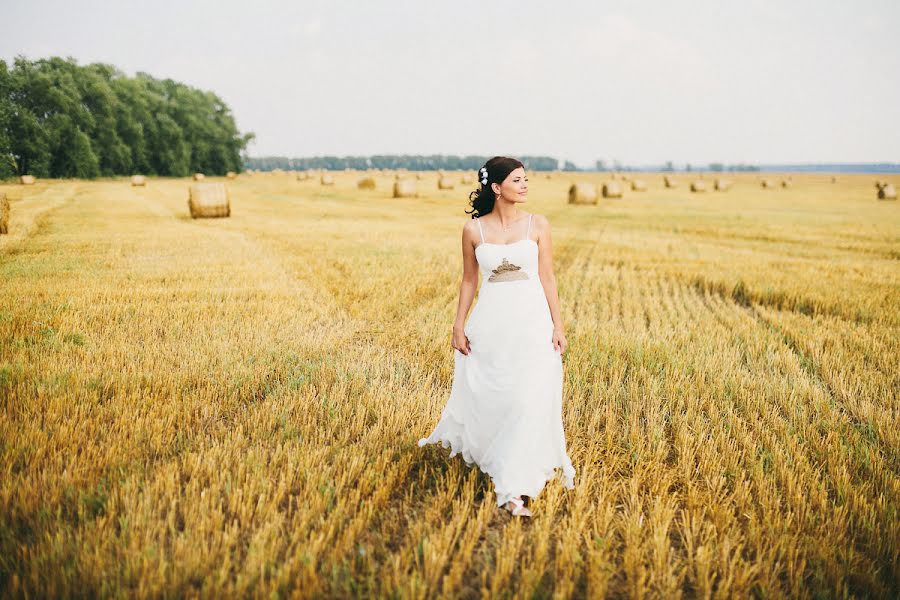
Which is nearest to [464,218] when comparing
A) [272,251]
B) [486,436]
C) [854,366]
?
[272,251]

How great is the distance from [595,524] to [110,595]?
2444 mm

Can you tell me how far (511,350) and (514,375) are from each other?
0.15m

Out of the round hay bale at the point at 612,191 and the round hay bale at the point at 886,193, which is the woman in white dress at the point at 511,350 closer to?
the round hay bale at the point at 612,191

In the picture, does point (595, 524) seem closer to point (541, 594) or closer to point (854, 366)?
point (541, 594)

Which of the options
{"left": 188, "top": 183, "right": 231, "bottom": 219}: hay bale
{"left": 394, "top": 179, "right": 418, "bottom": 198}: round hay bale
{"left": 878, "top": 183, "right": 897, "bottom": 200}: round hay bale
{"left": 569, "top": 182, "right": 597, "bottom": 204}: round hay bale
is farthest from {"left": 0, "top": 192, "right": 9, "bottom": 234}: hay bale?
{"left": 878, "top": 183, "right": 897, "bottom": 200}: round hay bale

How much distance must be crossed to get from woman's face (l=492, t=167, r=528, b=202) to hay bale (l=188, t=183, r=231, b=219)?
20.3m

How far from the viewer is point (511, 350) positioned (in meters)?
3.37

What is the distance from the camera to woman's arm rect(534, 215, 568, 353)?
11.4 feet

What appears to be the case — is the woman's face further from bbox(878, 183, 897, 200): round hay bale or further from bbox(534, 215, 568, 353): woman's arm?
bbox(878, 183, 897, 200): round hay bale

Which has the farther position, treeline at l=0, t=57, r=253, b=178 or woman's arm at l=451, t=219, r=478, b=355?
treeline at l=0, t=57, r=253, b=178

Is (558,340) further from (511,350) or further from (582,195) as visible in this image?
(582,195)

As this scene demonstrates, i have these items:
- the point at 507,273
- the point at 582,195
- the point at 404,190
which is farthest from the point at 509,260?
the point at 404,190

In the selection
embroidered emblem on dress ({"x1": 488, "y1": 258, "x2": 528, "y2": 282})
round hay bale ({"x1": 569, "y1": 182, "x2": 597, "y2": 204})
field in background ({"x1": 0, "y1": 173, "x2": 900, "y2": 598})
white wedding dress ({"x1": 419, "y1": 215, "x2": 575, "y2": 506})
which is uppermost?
→ round hay bale ({"x1": 569, "y1": 182, "x2": 597, "y2": 204})

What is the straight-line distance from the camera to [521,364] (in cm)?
336
